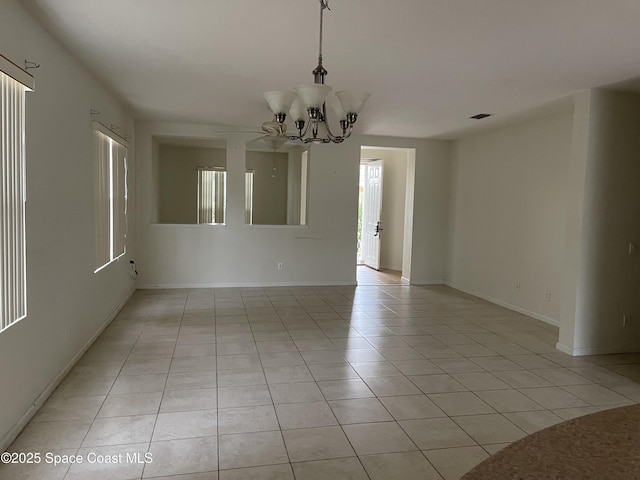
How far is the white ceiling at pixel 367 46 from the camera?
250 cm

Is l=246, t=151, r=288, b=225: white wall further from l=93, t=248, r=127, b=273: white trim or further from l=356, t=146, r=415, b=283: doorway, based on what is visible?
→ l=93, t=248, r=127, b=273: white trim

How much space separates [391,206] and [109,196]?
19.4 ft

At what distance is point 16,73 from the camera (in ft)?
7.71

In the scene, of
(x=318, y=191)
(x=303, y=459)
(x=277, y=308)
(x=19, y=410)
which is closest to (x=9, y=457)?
(x=19, y=410)

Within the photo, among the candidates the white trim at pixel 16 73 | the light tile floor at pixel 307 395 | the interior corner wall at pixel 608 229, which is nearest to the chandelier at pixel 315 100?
the white trim at pixel 16 73

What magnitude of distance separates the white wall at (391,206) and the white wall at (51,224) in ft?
19.8

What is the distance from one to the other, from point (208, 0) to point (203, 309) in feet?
12.6

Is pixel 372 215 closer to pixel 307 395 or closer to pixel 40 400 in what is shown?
pixel 307 395

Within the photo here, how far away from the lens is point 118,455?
232 centimetres

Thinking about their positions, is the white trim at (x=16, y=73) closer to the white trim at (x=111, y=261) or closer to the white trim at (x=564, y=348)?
the white trim at (x=111, y=261)

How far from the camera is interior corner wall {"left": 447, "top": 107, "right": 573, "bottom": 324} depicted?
5191 mm

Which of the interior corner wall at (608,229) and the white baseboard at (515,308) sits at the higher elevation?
the interior corner wall at (608,229)

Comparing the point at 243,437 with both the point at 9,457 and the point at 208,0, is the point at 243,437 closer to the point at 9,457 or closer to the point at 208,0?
the point at 9,457

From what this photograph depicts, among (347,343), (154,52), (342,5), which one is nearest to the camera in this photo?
(342,5)
